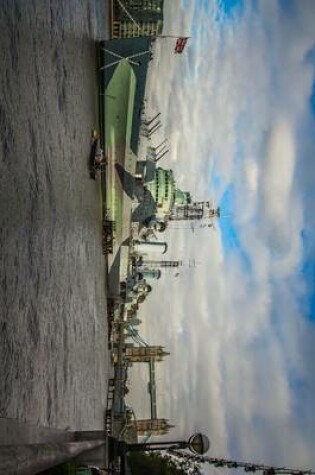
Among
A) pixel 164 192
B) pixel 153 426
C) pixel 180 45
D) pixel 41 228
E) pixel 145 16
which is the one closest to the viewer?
pixel 41 228

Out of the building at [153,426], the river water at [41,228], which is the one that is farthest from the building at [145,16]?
the river water at [41,228]

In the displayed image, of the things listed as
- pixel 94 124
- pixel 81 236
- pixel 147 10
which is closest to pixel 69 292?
pixel 81 236

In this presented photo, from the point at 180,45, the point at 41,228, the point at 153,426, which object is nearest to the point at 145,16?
the point at 180,45

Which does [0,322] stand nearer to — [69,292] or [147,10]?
[69,292]

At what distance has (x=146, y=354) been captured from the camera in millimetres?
84000

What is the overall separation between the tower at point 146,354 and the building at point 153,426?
10.2 m

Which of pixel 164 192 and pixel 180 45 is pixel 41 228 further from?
pixel 164 192

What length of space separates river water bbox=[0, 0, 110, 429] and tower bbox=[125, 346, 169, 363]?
59501 millimetres

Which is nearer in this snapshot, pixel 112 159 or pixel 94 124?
pixel 94 124

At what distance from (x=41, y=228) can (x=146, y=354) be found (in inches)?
2934

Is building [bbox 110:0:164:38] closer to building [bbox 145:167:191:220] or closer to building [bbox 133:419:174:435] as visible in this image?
building [bbox 145:167:191:220]

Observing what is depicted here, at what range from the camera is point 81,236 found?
24.4 m

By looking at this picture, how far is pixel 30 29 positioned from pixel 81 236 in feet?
40.2

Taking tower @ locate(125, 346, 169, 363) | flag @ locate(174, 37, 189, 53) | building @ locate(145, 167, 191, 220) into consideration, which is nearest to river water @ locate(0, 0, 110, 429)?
flag @ locate(174, 37, 189, 53)
